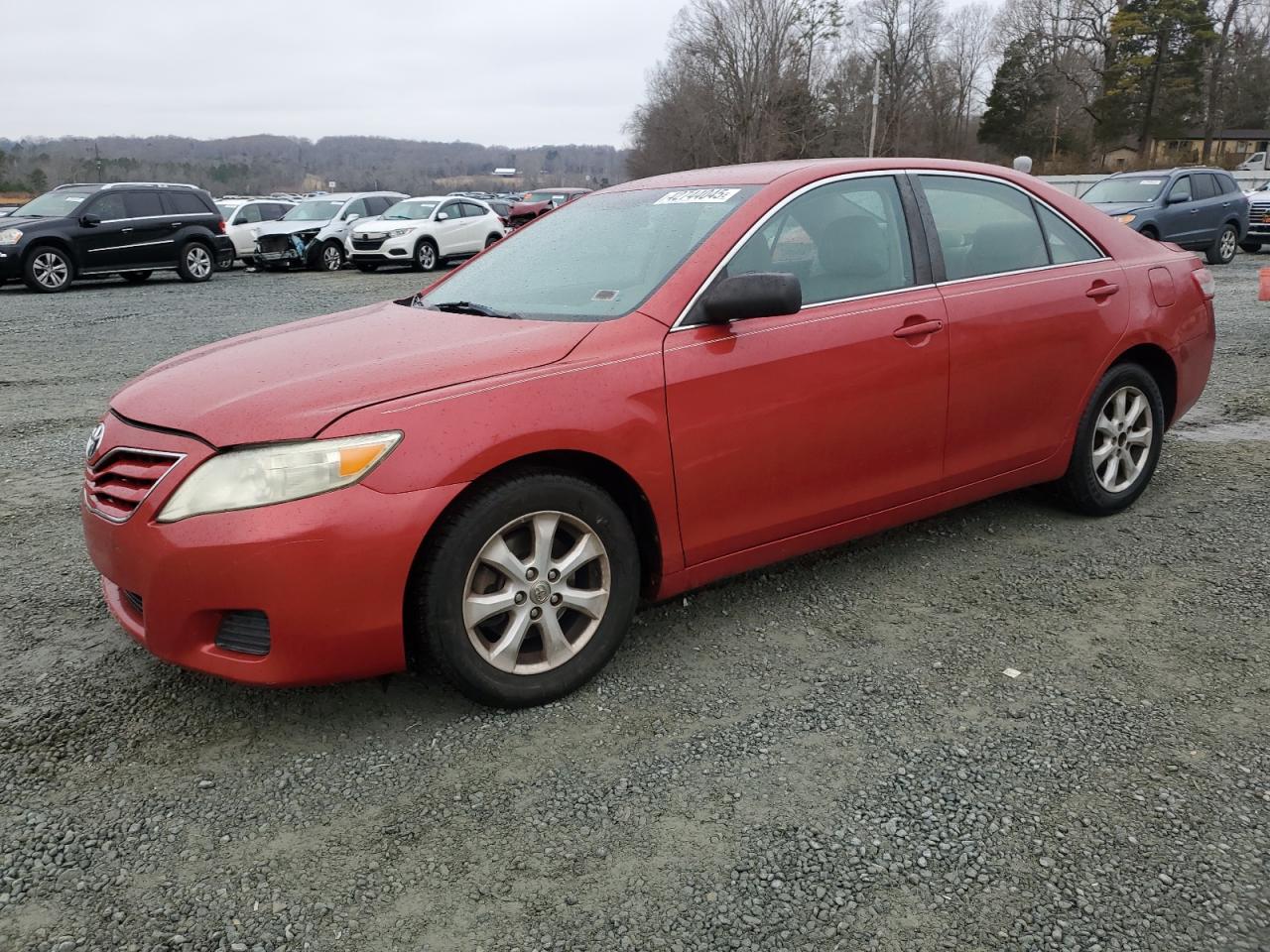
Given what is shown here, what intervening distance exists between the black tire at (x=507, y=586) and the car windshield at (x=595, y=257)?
2.13 feet

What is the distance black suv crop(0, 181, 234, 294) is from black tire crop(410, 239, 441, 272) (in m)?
3.69

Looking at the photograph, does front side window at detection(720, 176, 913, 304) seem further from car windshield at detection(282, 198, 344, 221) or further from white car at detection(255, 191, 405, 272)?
car windshield at detection(282, 198, 344, 221)

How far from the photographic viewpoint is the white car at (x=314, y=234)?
21.9 m

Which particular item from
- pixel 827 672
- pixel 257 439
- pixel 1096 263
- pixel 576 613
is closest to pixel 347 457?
pixel 257 439

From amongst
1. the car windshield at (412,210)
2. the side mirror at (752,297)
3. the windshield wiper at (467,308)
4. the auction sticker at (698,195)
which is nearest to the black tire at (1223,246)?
the car windshield at (412,210)

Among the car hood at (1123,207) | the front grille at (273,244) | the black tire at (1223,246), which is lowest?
the black tire at (1223,246)

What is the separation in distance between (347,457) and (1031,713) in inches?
80.8

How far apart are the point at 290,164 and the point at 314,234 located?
271 ft

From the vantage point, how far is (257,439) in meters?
2.64

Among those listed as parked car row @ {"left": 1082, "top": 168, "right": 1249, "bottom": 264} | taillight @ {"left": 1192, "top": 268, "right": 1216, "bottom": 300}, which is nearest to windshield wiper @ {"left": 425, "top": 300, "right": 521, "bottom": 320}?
taillight @ {"left": 1192, "top": 268, "right": 1216, "bottom": 300}

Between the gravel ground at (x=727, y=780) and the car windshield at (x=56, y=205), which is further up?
the car windshield at (x=56, y=205)

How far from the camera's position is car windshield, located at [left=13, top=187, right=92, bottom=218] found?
16.7 metres

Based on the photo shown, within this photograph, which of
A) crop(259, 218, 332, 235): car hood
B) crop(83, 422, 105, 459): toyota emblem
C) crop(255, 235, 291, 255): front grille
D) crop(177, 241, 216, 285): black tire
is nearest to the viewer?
crop(83, 422, 105, 459): toyota emblem

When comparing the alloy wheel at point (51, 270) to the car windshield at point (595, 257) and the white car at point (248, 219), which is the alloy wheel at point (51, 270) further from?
the car windshield at point (595, 257)
